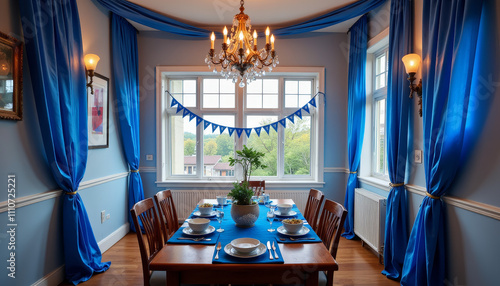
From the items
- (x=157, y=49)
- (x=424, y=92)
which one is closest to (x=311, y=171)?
(x=424, y=92)

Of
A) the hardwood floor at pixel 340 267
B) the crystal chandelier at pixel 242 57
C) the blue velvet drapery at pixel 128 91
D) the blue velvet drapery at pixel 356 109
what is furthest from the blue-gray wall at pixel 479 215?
the blue velvet drapery at pixel 128 91

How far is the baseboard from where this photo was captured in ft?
7.35

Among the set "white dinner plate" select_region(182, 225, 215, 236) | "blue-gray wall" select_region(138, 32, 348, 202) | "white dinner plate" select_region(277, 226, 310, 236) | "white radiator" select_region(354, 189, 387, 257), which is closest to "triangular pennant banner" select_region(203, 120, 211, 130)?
"blue-gray wall" select_region(138, 32, 348, 202)

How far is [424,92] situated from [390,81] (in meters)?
0.56

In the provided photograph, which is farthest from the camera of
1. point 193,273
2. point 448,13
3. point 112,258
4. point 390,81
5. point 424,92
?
point 112,258

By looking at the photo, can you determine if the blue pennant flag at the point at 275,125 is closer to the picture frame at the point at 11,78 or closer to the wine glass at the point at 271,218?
the wine glass at the point at 271,218

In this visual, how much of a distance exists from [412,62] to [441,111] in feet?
1.84

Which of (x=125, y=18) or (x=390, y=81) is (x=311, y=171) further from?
(x=125, y=18)

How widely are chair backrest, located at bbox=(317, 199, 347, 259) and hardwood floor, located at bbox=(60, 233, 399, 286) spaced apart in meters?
0.78

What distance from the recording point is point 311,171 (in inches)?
163

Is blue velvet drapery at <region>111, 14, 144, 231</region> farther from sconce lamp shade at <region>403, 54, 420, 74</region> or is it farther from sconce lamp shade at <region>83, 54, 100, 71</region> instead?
sconce lamp shade at <region>403, 54, 420, 74</region>

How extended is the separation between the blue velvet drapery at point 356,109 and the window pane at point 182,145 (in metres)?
2.27

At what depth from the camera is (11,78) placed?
1.92m

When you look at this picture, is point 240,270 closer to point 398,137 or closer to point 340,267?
point 340,267
